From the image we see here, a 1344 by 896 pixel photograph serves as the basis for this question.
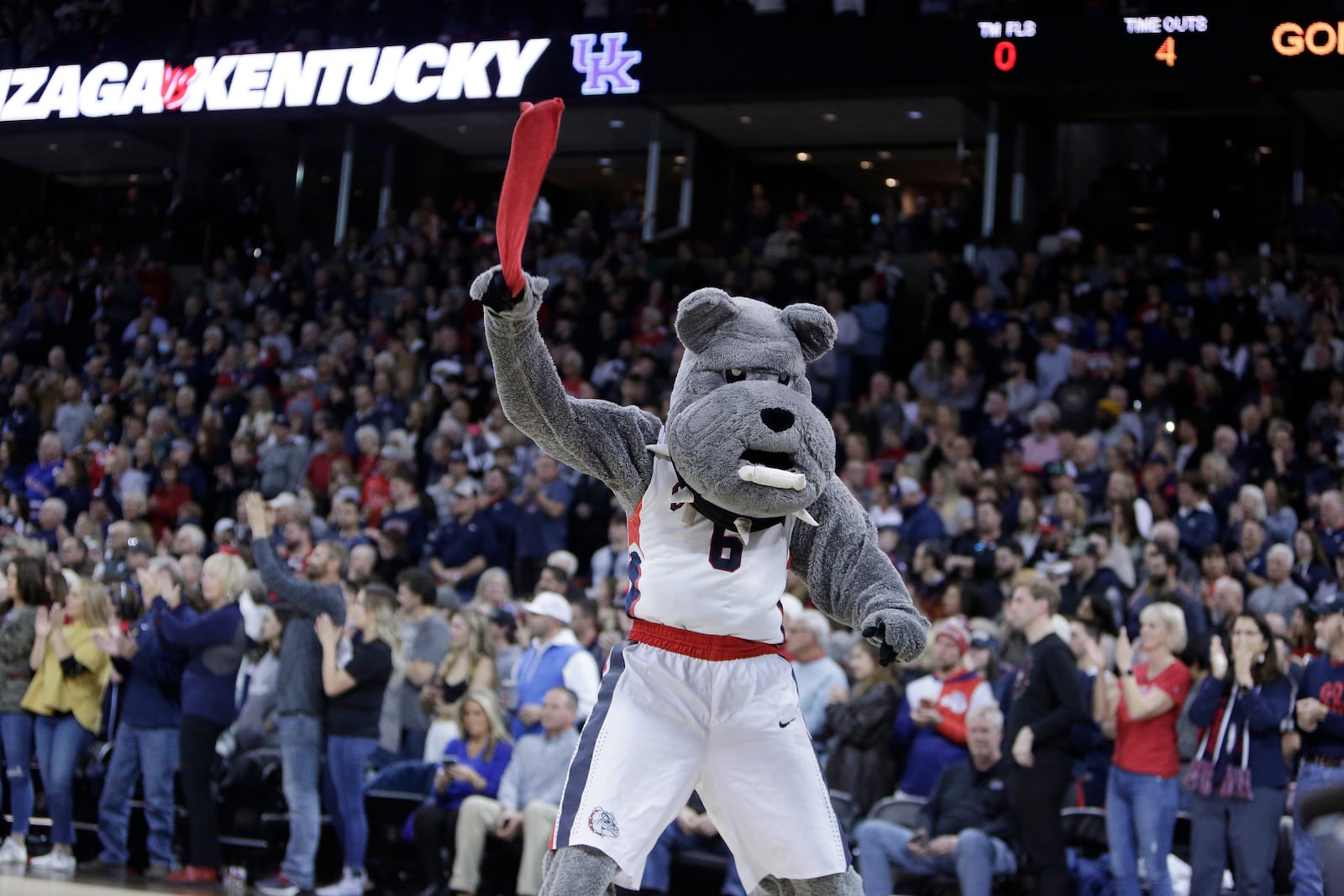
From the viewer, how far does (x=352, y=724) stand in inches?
305

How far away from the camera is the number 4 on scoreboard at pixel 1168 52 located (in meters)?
11.7

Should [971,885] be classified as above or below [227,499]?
below

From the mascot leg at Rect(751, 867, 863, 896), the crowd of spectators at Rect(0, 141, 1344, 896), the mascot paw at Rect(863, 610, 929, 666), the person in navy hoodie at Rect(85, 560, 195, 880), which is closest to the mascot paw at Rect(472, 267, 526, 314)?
the mascot paw at Rect(863, 610, 929, 666)

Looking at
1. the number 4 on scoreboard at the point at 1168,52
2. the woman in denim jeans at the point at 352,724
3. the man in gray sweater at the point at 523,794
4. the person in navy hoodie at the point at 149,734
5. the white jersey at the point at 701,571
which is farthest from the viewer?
the number 4 on scoreboard at the point at 1168,52

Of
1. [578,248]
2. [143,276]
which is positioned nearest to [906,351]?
[578,248]

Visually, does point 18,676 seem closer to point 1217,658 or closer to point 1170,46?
A: point 1217,658

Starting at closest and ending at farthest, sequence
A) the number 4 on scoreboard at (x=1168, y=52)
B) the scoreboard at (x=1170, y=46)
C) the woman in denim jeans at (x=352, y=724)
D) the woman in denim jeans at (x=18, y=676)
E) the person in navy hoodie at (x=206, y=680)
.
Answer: the woman in denim jeans at (x=352, y=724), the person in navy hoodie at (x=206, y=680), the woman in denim jeans at (x=18, y=676), the scoreboard at (x=1170, y=46), the number 4 on scoreboard at (x=1168, y=52)

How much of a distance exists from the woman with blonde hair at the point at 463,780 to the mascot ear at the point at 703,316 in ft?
13.5

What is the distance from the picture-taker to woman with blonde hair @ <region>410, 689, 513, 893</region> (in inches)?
305

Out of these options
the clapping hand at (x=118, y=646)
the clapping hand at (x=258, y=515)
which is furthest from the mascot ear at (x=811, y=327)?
the clapping hand at (x=118, y=646)

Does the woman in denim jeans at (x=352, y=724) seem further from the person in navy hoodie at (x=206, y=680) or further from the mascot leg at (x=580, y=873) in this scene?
the mascot leg at (x=580, y=873)

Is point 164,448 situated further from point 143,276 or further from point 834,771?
point 834,771

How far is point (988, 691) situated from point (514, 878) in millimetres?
2319

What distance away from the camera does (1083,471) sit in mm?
10094
